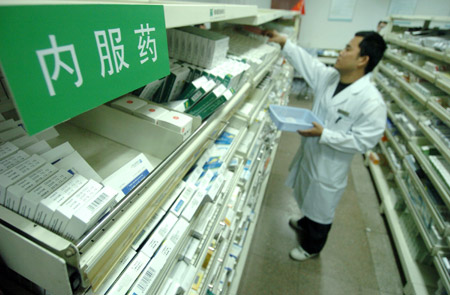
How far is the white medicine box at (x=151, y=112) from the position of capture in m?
0.84

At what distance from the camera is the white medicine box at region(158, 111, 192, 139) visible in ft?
2.73

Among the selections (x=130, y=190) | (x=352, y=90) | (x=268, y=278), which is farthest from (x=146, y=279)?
(x=352, y=90)

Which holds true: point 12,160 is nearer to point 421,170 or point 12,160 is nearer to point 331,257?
point 331,257

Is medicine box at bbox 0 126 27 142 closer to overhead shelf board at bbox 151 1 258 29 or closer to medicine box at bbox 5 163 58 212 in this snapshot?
medicine box at bbox 5 163 58 212

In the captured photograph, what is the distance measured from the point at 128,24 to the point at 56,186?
1.30 feet

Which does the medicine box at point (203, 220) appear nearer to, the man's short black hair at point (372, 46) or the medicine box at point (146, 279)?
the medicine box at point (146, 279)

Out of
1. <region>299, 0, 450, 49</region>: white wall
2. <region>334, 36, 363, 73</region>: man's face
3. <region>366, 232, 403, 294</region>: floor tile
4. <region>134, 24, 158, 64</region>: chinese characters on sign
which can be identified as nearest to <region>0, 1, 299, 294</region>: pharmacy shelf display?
<region>134, 24, 158, 64</region>: chinese characters on sign

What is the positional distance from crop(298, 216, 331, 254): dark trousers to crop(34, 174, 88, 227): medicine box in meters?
2.22

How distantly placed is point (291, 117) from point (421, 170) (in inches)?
60.3

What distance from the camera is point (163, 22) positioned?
663mm

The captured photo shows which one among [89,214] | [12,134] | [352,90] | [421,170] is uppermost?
[12,134]

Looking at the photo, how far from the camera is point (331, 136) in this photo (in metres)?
1.91

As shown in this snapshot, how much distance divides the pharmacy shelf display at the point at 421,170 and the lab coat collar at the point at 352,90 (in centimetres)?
93

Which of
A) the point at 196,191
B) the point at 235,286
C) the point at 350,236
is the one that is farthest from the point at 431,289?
the point at 196,191
